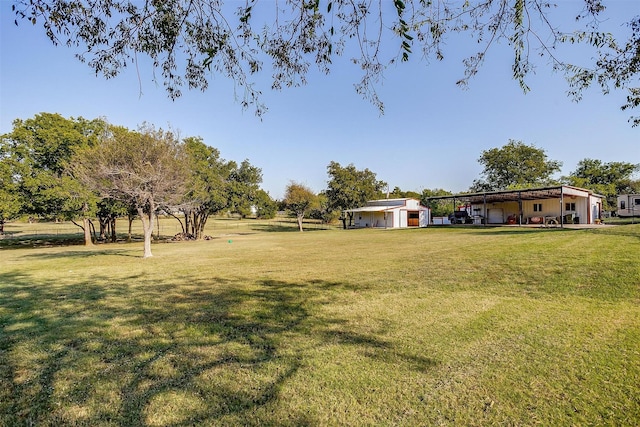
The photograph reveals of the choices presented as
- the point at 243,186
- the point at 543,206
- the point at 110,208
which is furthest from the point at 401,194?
the point at 110,208

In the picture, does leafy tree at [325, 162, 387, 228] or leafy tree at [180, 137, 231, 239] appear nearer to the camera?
leafy tree at [180, 137, 231, 239]

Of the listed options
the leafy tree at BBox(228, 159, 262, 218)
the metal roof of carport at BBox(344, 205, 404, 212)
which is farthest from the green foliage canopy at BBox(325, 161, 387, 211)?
the leafy tree at BBox(228, 159, 262, 218)

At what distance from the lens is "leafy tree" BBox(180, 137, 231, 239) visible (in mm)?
28581

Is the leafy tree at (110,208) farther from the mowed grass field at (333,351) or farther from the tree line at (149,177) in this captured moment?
the mowed grass field at (333,351)

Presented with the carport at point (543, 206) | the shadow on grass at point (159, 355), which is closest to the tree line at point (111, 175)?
the shadow on grass at point (159, 355)

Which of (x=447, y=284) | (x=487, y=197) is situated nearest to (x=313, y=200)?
(x=487, y=197)

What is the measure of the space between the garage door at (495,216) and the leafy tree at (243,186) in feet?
83.5

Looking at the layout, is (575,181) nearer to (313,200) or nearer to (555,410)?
(313,200)

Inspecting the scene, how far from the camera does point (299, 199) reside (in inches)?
1574

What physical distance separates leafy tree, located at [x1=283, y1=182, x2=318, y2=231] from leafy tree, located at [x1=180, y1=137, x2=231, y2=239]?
30.4ft

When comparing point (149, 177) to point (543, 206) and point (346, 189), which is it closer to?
point (346, 189)

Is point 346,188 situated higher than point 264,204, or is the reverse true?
point 346,188

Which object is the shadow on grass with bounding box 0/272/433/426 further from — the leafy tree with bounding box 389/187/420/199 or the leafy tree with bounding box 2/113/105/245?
the leafy tree with bounding box 389/187/420/199

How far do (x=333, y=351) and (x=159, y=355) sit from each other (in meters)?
2.18
